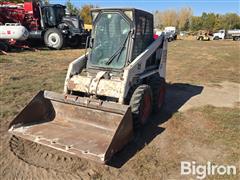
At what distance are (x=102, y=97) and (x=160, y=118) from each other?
149cm

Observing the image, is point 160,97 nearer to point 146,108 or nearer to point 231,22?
point 146,108

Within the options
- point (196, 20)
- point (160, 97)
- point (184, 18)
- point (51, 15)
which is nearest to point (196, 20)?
point (196, 20)

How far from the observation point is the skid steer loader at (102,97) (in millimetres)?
4324

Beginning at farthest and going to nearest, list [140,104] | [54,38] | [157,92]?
1. [54,38]
2. [157,92]
3. [140,104]

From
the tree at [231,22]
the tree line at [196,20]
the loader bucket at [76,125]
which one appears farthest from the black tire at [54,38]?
the tree at [231,22]

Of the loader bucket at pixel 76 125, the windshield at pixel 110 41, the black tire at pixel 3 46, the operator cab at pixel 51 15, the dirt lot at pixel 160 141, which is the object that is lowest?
the dirt lot at pixel 160 141

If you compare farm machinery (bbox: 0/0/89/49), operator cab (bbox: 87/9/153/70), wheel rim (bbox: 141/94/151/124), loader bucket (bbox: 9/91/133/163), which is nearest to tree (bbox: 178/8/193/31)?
farm machinery (bbox: 0/0/89/49)

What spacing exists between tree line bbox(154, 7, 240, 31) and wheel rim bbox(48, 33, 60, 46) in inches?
1999

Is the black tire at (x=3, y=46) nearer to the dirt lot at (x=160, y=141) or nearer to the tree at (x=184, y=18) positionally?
the dirt lot at (x=160, y=141)

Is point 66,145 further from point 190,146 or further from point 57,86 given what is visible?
point 57,86

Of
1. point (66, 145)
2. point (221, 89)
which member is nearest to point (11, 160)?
point (66, 145)

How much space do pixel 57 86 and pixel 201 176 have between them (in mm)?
5041

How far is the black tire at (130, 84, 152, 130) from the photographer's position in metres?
4.80

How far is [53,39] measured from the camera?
16.6m
